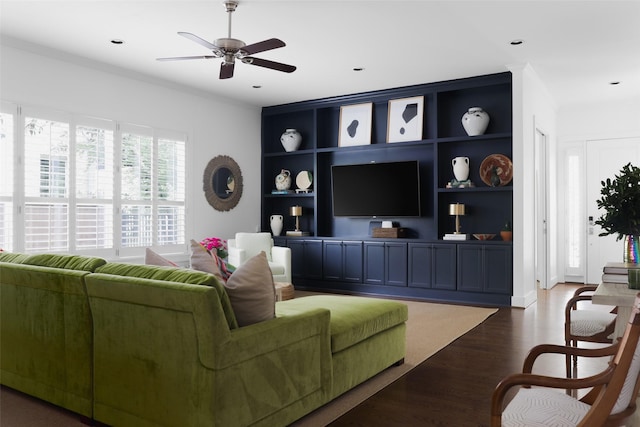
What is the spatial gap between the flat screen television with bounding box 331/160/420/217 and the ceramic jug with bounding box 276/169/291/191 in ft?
2.76

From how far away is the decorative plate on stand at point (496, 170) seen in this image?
641cm

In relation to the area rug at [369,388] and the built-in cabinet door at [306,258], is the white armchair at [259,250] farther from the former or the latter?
the area rug at [369,388]

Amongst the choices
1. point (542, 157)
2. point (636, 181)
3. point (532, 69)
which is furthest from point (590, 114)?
point (636, 181)

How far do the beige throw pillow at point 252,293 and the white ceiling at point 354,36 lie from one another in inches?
103

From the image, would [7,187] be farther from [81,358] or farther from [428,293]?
[428,293]

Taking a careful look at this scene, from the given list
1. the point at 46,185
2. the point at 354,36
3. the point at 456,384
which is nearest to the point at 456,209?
the point at 354,36

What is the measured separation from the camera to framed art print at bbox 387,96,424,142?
6.98m

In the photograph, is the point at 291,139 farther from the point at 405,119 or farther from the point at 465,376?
the point at 465,376

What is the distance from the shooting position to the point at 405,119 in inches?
279

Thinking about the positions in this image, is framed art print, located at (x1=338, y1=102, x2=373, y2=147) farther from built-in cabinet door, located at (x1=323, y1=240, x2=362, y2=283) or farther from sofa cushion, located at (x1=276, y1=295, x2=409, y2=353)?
sofa cushion, located at (x1=276, y1=295, x2=409, y2=353)

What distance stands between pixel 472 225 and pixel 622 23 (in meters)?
2.92

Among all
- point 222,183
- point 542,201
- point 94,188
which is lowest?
point 542,201

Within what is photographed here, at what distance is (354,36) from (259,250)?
127 inches

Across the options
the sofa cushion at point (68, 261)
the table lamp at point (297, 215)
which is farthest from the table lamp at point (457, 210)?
the sofa cushion at point (68, 261)
